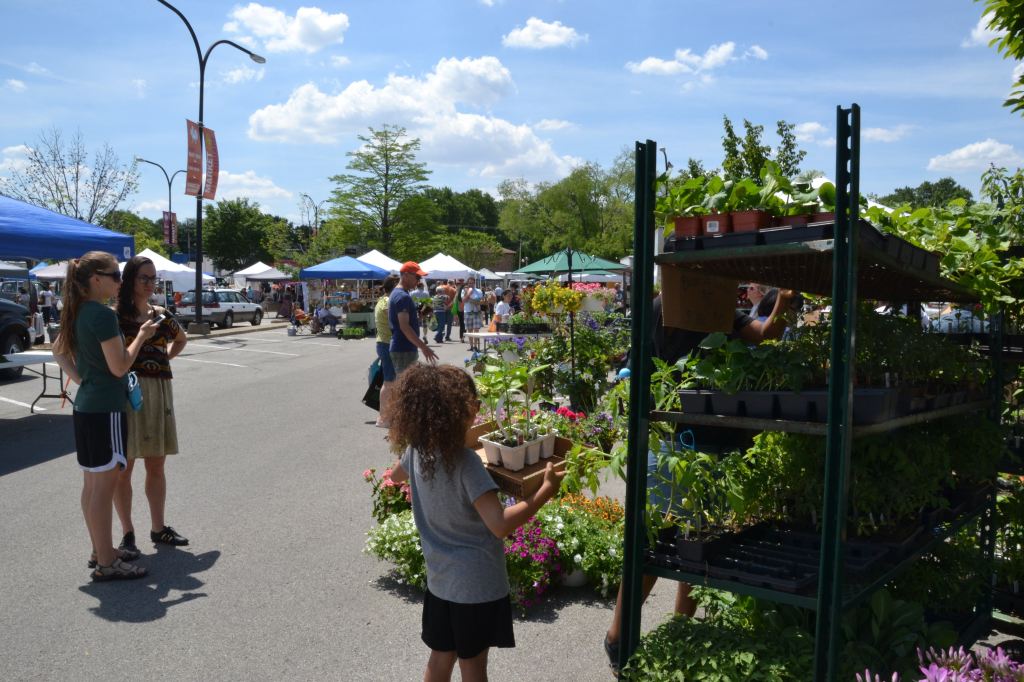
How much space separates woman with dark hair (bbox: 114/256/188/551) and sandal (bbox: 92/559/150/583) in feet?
0.95

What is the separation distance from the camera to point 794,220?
2.48 meters

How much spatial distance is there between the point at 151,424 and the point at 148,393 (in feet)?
0.68

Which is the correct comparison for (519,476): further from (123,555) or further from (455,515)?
(123,555)

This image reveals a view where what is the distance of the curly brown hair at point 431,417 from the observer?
2537 mm

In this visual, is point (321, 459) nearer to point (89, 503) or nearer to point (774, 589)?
point (89, 503)

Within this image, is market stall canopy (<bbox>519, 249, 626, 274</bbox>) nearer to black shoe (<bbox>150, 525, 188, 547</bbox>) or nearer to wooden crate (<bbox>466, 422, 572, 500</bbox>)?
black shoe (<bbox>150, 525, 188, 547</bbox>)

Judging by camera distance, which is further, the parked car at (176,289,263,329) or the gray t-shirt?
the parked car at (176,289,263,329)

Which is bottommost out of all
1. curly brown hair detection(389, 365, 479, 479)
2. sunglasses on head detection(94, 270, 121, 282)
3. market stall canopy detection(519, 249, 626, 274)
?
curly brown hair detection(389, 365, 479, 479)

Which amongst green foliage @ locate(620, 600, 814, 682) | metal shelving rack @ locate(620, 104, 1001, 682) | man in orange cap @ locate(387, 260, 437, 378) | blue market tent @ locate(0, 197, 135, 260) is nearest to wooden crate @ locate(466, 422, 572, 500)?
metal shelving rack @ locate(620, 104, 1001, 682)

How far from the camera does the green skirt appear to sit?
477 cm

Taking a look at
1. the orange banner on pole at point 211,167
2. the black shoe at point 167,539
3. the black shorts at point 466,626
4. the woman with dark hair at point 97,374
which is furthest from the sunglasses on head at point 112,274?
the orange banner on pole at point 211,167

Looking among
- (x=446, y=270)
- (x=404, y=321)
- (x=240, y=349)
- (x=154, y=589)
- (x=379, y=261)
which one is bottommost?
(x=154, y=589)

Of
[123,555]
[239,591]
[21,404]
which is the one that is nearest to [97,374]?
[123,555]

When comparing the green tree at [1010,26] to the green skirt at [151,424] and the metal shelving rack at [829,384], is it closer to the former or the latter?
the metal shelving rack at [829,384]
